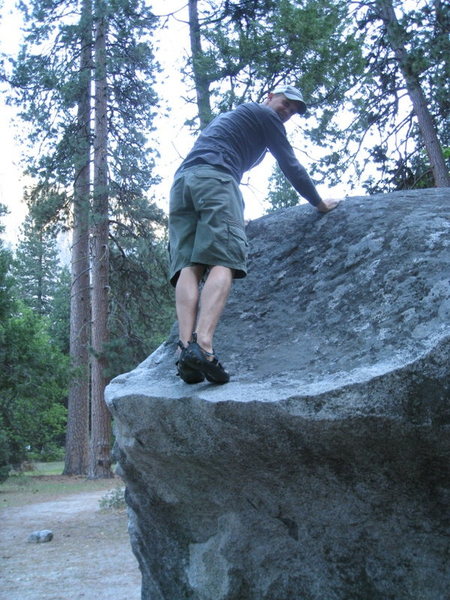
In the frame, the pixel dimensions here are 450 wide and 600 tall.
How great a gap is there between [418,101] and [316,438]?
29.1 ft

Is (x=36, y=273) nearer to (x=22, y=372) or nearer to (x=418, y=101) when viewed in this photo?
(x=22, y=372)

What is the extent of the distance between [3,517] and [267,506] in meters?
8.26

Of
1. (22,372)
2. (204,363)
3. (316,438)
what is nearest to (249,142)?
(204,363)

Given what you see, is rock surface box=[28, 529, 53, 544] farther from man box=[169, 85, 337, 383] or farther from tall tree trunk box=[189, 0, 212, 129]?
tall tree trunk box=[189, 0, 212, 129]

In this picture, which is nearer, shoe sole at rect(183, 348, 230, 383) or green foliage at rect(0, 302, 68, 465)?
shoe sole at rect(183, 348, 230, 383)

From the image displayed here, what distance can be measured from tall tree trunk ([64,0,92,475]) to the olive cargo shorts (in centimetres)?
1200

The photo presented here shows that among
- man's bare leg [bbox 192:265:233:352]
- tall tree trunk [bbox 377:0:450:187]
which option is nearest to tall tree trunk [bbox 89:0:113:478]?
tall tree trunk [bbox 377:0:450:187]

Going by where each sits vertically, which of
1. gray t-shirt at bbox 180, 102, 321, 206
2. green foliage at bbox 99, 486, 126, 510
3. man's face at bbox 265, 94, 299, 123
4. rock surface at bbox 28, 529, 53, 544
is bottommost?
green foliage at bbox 99, 486, 126, 510

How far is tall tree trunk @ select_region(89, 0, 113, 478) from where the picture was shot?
45.5ft

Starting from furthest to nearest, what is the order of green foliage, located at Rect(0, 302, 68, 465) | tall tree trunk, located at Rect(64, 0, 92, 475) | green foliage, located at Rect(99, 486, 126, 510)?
tall tree trunk, located at Rect(64, 0, 92, 475) → green foliage, located at Rect(0, 302, 68, 465) → green foliage, located at Rect(99, 486, 126, 510)

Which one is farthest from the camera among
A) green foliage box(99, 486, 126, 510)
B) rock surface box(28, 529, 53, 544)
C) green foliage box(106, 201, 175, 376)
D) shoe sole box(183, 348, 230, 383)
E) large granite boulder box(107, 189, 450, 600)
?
green foliage box(106, 201, 175, 376)

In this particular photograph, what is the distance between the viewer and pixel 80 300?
53.6 feet

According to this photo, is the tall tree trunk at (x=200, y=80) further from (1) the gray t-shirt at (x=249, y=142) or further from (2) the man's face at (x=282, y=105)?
(1) the gray t-shirt at (x=249, y=142)

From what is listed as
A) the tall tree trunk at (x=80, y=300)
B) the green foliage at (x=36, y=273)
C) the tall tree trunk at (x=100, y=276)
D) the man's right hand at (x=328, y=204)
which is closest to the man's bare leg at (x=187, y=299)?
the man's right hand at (x=328, y=204)
